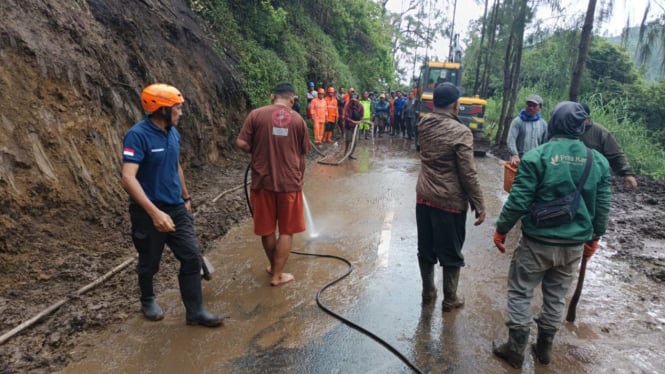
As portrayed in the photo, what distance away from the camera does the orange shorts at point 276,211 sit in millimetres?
4207

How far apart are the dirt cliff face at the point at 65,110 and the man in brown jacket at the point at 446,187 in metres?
3.54

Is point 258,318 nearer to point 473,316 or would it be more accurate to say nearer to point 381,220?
point 473,316

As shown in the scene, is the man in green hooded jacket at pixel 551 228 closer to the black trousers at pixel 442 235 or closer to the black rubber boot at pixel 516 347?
the black rubber boot at pixel 516 347

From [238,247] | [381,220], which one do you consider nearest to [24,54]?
[238,247]

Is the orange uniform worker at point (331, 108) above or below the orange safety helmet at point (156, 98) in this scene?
below

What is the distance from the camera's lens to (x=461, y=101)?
15750 mm

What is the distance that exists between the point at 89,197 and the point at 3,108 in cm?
121

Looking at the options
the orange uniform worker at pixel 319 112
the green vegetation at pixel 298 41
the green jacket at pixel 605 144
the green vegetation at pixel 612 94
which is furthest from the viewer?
the orange uniform worker at pixel 319 112

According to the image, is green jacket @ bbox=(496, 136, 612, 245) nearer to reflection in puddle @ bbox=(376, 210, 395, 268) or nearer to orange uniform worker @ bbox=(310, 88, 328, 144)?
reflection in puddle @ bbox=(376, 210, 395, 268)

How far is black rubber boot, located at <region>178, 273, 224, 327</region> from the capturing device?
3533 millimetres

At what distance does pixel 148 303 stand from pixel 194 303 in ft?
1.40

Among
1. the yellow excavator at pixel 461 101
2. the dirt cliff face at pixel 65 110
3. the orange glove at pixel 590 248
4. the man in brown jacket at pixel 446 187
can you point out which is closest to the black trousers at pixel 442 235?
the man in brown jacket at pixel 446 187

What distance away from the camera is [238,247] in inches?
213

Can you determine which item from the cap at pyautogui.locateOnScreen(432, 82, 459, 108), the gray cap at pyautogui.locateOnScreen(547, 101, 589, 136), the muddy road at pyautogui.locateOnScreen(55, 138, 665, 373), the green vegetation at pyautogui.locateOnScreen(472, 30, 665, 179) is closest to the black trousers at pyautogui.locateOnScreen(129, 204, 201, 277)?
Result: the muddy road at pyautogui.locateOnScreen(55, 138, 665, 373)
